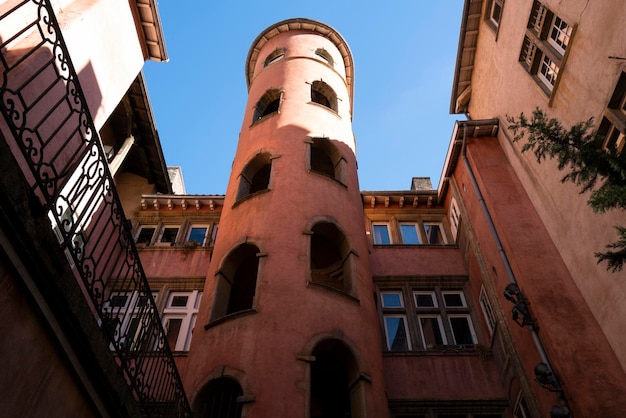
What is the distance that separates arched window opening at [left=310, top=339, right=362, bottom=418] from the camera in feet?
34.4

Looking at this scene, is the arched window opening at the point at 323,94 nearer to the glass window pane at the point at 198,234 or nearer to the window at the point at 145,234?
the glass window pane at the point at 198,234

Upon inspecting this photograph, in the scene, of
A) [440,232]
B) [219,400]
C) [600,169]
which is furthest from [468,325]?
[600,169]

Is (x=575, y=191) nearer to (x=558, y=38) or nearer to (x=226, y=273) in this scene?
(x=558, y=38)

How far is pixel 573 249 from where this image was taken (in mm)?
10844

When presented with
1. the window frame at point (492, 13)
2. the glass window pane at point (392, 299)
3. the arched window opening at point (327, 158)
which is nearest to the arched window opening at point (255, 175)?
the arched window opening at point (327, 158)

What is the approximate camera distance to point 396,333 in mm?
13711

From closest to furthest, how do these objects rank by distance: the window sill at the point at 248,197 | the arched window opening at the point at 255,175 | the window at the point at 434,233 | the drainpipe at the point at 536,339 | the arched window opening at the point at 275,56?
the drainpipe at the point at 536,339
the window sill at the point at 248,197
the arched window opening at the point at 255,175
the window at the point at 434,233
the arched window opening at the point at 275,56

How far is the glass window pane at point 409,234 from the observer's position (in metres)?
17.3

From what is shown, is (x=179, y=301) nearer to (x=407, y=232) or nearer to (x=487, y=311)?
(x=407, y=232)

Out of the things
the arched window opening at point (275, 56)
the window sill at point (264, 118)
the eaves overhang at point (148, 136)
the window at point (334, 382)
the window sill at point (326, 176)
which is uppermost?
the arched window opening at point (275, 56)

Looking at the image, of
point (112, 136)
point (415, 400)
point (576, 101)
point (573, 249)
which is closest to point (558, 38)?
point (576, 101)

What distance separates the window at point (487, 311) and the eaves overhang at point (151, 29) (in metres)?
13.2

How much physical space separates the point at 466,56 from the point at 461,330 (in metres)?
10.9

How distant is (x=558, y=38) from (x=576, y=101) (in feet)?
8.29
